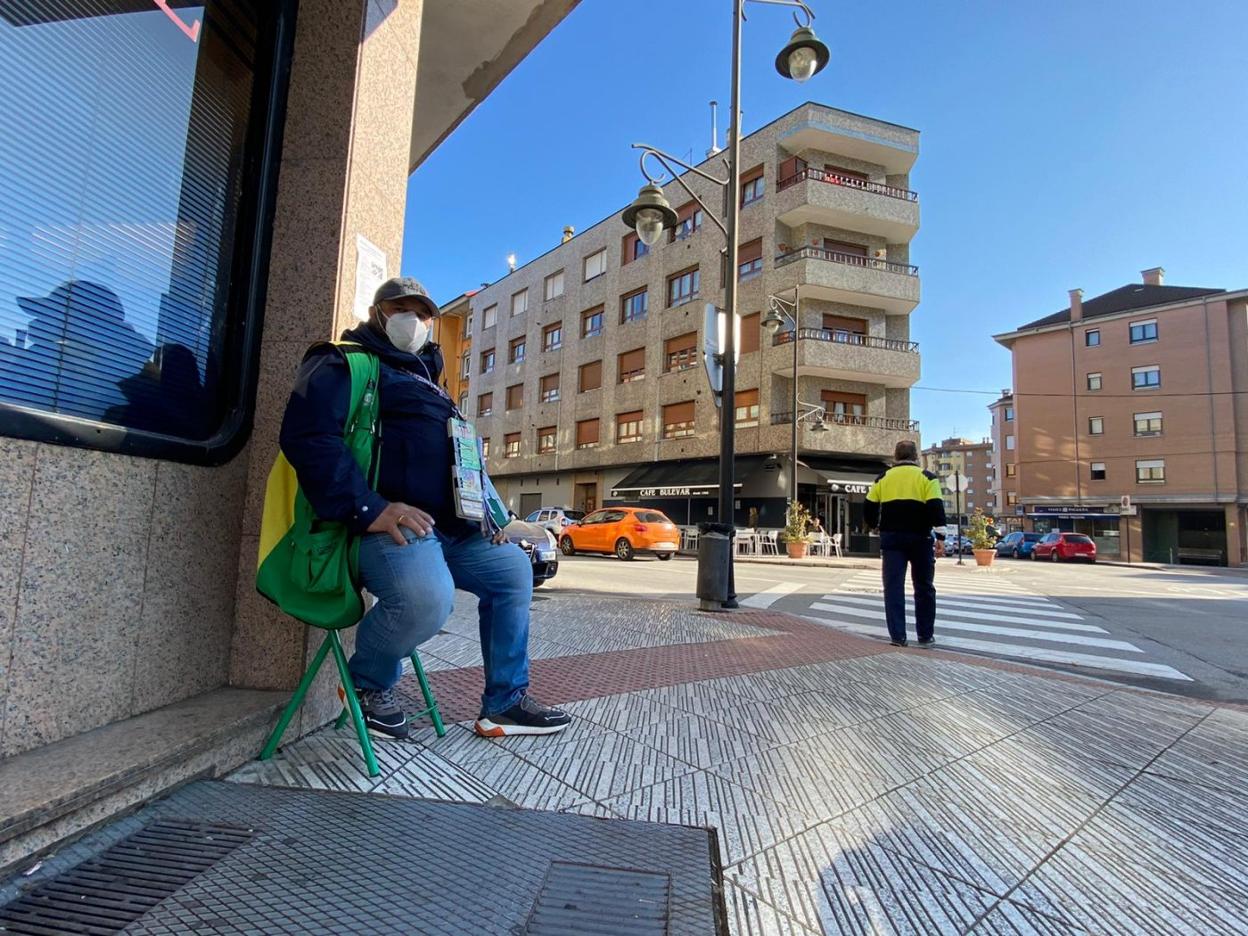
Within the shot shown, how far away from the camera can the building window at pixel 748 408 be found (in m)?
25.2

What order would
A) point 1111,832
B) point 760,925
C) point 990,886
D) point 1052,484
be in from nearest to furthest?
point 760,925 → point 990,886 → point 1111,832 → point 1052,484

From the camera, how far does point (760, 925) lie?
149cm

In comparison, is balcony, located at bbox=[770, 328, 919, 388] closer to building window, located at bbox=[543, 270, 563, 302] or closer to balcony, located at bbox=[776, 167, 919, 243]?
balcony, located at bbox=[776, 167, 919, 243]

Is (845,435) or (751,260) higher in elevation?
(751,260)

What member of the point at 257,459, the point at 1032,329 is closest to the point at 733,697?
the point at 257,459

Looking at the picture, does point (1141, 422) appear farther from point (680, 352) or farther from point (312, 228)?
point (312, 228)

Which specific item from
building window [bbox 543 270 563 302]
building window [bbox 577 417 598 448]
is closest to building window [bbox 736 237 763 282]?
building window [bbox 577 417 598 448]

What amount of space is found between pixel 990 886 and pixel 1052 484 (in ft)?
156

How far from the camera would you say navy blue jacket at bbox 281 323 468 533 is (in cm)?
202

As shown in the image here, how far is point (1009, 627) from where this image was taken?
7430mm

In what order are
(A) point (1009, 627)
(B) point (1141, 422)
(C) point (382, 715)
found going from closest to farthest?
(C) point (382, 715) < (A) point (1009, 627) < (B) point (1141, 422)

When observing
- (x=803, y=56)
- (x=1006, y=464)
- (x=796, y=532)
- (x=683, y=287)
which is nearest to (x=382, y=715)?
(x=803, y=56)

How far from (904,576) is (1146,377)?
4327 cm

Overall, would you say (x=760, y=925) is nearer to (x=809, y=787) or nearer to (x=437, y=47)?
(x=809, y=787)
